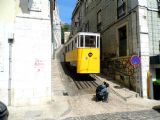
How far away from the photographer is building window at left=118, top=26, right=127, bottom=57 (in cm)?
1589

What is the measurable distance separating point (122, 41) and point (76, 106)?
719 cm

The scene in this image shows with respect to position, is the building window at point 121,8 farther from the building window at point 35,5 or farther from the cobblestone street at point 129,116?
the cobblestone street at point 129,116

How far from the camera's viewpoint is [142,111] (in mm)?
10336

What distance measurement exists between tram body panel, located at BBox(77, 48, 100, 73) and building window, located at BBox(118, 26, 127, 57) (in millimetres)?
1908

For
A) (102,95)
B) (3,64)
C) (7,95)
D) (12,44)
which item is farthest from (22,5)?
(102,95)

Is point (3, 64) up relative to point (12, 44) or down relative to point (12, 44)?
down

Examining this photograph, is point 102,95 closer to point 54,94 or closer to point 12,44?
point 54,94

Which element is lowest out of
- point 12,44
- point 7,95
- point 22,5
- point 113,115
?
point 113,115

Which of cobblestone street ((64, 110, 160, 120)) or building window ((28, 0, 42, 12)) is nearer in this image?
cobblestone street ((64, 110, 160, 120))

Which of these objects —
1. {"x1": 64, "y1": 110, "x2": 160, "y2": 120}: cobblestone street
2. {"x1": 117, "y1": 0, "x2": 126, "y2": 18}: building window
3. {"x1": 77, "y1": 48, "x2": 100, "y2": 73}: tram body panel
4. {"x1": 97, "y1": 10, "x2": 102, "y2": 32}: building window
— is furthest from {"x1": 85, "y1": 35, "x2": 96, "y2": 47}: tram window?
{"x1": 64, "y1": 110, "x2": 160, "y2": 120}: cobblestone street

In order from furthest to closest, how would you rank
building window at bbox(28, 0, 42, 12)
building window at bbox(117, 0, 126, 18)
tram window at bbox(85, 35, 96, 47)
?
building window at bbox(117, 0, 126, 18) < tram window at bbox(85, 35, 96, 47) < building window at bbox(28, 0, 42, 12)

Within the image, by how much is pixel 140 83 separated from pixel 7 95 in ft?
25.3

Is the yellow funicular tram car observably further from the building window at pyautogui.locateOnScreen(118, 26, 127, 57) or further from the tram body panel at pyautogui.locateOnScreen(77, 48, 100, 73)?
the building window at pyautogui.locateOnScreen(118, 26, 127, 57)

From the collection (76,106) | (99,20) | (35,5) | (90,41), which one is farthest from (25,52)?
(99,20)
